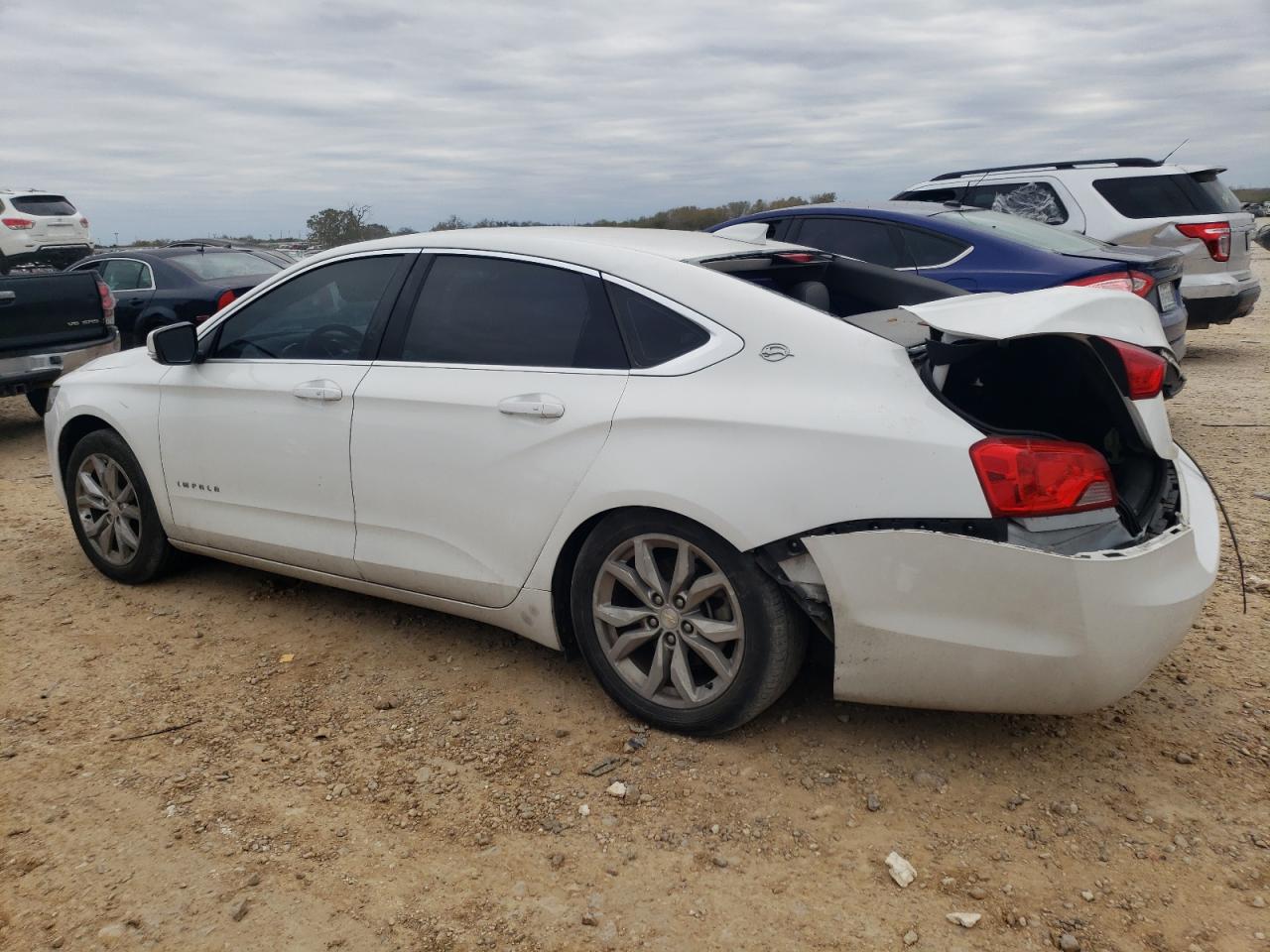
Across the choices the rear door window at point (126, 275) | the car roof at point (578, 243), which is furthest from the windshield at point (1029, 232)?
the rear door window at point (126, 275)

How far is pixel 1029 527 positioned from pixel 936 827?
838 mm

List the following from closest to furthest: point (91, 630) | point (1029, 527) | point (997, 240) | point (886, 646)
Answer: point (1029, 527), point (886, 646), point (91, 630), point (997, 240)

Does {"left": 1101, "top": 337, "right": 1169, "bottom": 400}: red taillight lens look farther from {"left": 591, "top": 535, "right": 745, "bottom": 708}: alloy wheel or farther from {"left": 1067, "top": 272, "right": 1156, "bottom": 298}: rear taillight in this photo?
{"left": 1067, "top": 272, "right": 1156, "bottom": 298}: rear taillight

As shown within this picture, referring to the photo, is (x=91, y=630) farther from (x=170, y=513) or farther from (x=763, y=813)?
(x=763, y=813)

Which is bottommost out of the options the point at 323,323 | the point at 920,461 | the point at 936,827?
the point at 936,827

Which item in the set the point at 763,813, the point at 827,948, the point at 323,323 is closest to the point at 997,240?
the point at 323,323

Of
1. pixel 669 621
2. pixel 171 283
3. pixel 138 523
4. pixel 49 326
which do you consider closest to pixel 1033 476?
pixel 669 621

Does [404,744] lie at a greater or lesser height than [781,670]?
lesser

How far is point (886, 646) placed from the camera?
286 cm

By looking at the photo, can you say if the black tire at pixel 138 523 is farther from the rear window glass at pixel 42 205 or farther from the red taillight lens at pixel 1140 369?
the rear window glass at pixel 42 205

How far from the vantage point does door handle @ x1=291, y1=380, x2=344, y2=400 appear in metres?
3.82

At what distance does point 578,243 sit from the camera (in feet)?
11.6

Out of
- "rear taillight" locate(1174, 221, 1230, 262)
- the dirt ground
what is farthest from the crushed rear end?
"rear taillight" locate(1174, 221, 1230, 262)

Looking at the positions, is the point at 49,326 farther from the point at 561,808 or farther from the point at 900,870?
the point at 900,870
